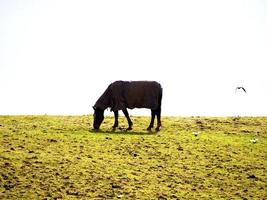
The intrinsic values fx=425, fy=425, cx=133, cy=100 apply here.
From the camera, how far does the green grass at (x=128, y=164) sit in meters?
13.2

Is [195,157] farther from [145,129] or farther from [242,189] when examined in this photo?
[145,129]

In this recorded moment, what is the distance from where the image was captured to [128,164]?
1532cm

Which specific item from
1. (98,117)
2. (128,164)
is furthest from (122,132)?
(128,164)

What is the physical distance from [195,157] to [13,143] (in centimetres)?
724

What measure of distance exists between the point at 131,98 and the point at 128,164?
7914 millimetres

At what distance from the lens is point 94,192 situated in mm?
12953

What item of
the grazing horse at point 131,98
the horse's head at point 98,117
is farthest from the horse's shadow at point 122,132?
the horse's head at point 98,117

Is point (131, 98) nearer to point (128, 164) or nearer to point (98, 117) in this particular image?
point (98, 117)

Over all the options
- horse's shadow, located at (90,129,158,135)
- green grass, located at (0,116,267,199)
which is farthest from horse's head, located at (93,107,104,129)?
green grass, located at (0,116,267,199)

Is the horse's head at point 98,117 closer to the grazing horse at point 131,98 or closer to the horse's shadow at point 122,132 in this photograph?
the grazing horse at point 131,98

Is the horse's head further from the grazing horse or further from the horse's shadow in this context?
the horse's shadow

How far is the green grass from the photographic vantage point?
13.2 m

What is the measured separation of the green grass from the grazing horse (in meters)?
1.51

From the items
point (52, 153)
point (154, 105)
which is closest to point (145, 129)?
point (154, 105)
